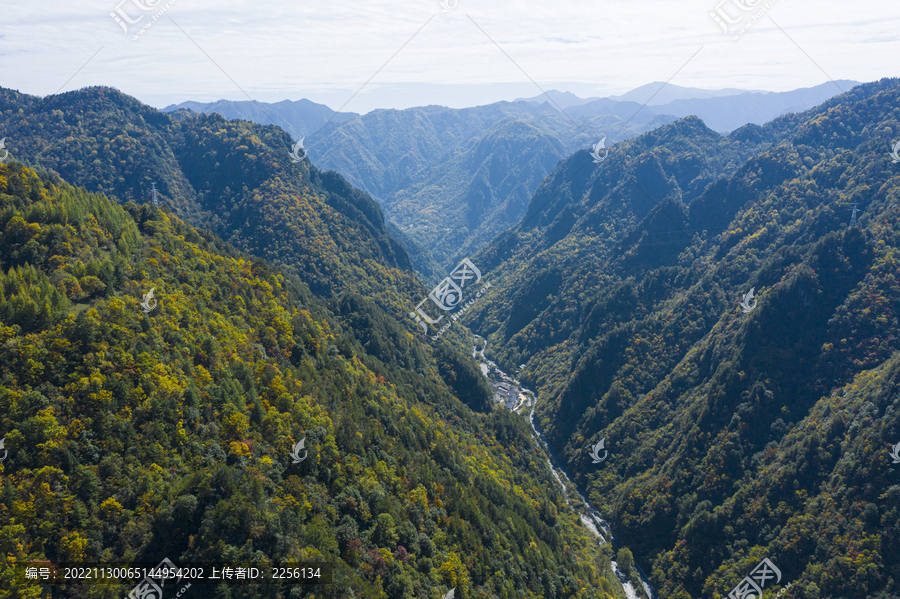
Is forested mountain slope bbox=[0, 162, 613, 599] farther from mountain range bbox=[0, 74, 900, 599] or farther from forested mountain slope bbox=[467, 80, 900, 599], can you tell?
forested mountain slope bbox=[467, 80, 900, 599]

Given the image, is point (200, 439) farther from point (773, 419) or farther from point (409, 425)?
point (773, 419)

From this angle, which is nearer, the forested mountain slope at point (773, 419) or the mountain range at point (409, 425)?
the mountain range at point (409, 425)

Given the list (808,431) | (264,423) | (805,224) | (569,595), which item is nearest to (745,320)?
(808,431)

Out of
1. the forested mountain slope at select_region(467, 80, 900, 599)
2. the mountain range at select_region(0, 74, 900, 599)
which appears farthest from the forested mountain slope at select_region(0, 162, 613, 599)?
the forested mountain slope at select_region(467, 80, 900, 599)

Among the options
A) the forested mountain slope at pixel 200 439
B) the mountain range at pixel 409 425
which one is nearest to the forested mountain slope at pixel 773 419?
the mountain range at pixel 409 425

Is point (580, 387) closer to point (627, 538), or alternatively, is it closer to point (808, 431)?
point (627, 538)

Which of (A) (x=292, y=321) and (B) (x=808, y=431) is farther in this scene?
(B) (x=808, y=431)

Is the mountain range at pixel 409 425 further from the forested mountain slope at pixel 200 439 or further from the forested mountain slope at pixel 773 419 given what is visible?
the forested mountain slope at pixel 773 419

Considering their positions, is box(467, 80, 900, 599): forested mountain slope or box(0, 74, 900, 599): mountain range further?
box(467, 80, 900, 599): forested mountain slope

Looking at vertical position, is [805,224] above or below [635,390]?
above
